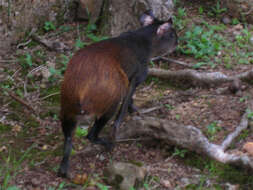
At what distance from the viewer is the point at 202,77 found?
5.09 m

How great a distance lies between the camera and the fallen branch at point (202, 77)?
4.92 metres

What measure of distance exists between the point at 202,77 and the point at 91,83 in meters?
2.19

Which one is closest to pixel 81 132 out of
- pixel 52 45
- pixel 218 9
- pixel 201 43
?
pixel 52 45

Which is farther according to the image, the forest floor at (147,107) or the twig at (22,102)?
the twig at (22,102)

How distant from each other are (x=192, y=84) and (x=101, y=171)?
2.07 meters

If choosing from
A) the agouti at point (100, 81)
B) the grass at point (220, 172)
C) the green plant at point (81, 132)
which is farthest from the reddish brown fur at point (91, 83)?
the grass at point (220, 172)

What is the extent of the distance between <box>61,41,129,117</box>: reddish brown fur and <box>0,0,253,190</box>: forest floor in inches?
25.1

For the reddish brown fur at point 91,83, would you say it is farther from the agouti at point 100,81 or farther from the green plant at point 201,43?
the green plant at point 201,43

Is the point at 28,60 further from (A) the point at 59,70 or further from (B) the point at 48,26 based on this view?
(B) the point at 48,26

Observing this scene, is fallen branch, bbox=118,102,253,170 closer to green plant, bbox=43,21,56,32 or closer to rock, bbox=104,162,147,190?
rock, bbox=104,162,147,190

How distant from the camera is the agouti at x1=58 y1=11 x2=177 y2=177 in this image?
3.35 m

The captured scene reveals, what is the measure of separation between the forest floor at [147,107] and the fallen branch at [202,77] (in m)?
0.08

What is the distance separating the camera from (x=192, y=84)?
5.20 metres

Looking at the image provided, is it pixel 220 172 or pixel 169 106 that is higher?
pixel 169 106
